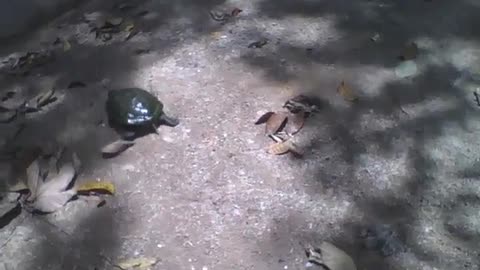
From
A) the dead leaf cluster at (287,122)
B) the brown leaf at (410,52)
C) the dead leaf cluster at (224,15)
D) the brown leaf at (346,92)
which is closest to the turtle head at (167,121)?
the dead leaf cluster at (287,122)

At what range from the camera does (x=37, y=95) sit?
3.36 meters

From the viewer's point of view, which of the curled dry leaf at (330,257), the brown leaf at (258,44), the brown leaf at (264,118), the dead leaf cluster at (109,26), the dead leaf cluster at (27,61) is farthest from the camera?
the dead leaf cluster at (109,26)

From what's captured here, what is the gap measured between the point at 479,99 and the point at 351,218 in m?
0.90

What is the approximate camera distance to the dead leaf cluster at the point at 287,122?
9.51ft

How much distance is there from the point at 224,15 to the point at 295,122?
0.99m

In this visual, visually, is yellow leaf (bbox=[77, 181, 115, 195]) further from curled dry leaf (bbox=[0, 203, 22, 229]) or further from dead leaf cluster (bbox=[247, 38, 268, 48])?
dead leaf cluster (bbox=[247, 38, 268, 48])

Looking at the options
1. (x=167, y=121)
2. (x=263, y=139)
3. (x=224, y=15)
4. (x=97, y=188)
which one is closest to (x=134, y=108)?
(x=167, y=121)

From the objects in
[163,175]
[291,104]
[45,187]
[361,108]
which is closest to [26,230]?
[45,187]

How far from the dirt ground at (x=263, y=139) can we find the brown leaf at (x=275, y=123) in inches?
1.7

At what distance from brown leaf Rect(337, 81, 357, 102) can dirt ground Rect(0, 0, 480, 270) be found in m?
0.03

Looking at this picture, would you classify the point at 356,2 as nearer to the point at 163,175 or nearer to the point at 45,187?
the point at 163,175

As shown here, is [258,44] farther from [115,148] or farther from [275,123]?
[115,148]

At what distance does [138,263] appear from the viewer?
→ 2486 millimetres

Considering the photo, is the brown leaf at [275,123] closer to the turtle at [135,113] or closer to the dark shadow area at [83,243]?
the turtle at [135,113]
